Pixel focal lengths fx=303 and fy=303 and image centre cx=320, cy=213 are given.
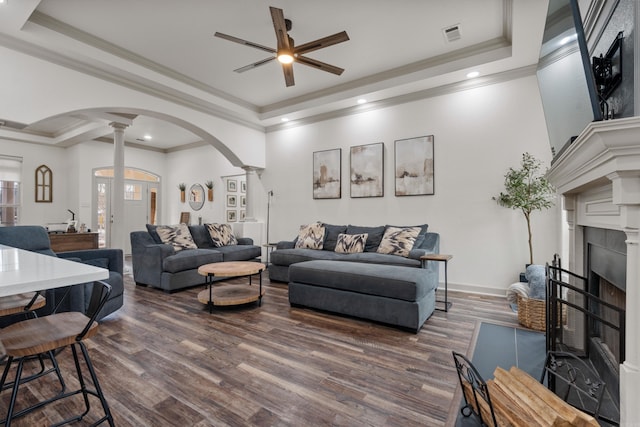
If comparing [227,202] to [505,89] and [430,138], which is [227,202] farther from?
[505,89]

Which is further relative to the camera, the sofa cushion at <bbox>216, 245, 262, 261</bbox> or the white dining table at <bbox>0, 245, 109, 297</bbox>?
the sofa cushion at <bbox>216, 245, 262, 261</bbox>

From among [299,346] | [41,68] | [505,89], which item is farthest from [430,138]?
[41,68]

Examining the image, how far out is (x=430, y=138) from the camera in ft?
14.8

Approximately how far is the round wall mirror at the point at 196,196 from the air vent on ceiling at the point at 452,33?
637 centimetres

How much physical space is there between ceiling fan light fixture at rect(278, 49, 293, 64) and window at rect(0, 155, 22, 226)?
6596 mm

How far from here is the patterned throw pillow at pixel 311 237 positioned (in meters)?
5.00

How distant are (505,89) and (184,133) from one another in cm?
628

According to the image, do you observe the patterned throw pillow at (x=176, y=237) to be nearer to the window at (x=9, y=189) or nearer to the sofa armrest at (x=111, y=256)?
the sofa armrest at (x=111, y=256)

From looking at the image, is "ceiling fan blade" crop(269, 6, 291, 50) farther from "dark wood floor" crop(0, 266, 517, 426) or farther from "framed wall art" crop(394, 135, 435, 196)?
"dark wood floor" crop(0, 266, 517, 426)

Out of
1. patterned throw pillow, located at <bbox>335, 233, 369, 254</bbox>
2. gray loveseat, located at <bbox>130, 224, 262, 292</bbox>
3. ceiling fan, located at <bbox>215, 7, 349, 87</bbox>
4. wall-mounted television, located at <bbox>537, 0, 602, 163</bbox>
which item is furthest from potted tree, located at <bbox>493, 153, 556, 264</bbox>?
gray loveseat, located at <bbox>130, 224, 262, 292</bbox>

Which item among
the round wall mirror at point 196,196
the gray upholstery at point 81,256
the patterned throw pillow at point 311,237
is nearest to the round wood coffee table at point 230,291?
the gray upholstery at point 81,256

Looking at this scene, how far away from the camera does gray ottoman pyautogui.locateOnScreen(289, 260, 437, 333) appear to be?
273cm

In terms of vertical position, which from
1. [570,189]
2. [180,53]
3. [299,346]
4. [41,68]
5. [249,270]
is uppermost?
[180,53]

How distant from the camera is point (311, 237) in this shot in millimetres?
5094
